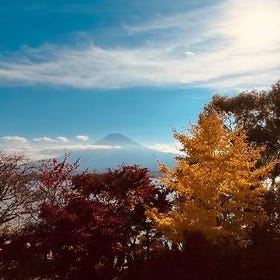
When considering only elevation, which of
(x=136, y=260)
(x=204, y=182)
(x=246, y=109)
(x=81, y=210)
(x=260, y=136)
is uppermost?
(x=246, y=109)

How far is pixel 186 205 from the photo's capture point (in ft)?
70.1

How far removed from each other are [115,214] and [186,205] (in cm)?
601

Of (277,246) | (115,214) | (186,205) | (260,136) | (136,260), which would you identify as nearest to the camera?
(277,246)

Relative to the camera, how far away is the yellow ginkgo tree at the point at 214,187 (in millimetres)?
21109

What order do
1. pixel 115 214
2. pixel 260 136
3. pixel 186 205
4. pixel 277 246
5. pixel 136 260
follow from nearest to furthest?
pixel 277 246 < pixel 186 205 < pixel 115 214 < pixel 136 260 < pixel 260 136

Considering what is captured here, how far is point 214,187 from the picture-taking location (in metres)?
21.3

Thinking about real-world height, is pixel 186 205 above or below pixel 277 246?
above

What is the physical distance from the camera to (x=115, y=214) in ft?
84.9

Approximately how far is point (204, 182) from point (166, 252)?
4.65m

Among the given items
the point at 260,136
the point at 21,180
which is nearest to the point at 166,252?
the point at 21,180

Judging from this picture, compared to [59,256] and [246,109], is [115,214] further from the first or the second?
[246,109]

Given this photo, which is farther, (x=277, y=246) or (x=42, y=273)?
(x=42, y=273)

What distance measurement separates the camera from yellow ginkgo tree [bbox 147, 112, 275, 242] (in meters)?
21.1

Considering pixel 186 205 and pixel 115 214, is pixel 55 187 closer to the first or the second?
pixel 115 214
